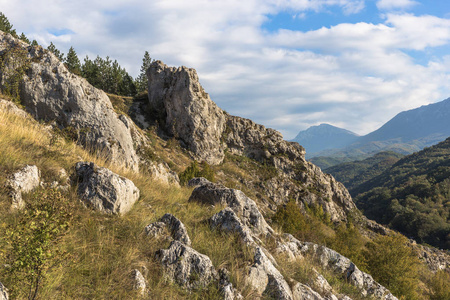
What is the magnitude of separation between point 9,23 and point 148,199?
86.6 m

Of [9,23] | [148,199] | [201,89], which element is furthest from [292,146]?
[9,23]

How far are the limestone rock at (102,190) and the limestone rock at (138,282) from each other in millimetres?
2230

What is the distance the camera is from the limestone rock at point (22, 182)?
4746mm

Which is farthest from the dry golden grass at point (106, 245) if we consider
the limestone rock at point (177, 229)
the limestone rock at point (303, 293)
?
the limestone rock at point (303, 293)

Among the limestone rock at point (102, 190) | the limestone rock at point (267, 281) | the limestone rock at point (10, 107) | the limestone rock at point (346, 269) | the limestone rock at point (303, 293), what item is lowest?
the limestone rock at point (346, 269)

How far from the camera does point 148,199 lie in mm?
7660

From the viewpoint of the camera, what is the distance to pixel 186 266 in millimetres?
4605

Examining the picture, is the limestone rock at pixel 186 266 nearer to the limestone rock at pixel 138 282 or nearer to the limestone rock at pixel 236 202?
the limestone rock at pixel 138 282

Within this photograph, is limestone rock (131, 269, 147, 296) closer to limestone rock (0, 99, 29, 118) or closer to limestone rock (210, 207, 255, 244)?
limestone rock (210, 207, 255, 244)

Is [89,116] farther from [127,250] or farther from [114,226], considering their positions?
[127,250]

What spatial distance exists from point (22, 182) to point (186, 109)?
133 ft

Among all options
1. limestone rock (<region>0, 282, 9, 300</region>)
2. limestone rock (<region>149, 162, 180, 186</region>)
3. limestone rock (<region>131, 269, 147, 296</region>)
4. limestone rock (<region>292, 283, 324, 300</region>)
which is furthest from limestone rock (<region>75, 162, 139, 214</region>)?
limestone rock (<region>149, 162, 180, 186</region>)

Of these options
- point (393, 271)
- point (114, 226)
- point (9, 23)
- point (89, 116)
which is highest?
point (9, 23)

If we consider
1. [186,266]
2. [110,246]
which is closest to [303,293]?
[186,266]
